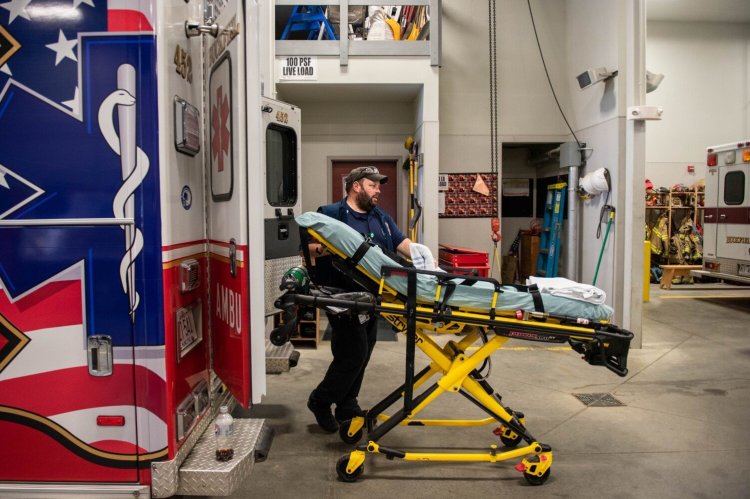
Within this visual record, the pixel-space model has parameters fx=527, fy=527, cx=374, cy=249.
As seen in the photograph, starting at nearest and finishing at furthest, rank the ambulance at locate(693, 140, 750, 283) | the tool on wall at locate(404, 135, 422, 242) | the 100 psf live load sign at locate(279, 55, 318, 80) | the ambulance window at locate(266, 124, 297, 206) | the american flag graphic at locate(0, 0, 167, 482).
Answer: the american flag graphic at locate(0, 0, 167, 482) < the ambulance window at locate(266, 124, 297, 206) < the 100 psf live load sign at locate(279, 55, 318, 80) < the tool on wall at locate(404, 135, 422, 242) < the ambulance at locate(693, 140, 750, 283)

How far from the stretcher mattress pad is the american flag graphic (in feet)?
3.93

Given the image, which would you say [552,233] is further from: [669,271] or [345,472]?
[345,472]

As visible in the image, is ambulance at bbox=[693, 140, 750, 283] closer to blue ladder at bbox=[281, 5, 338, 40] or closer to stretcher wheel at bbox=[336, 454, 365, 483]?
blue ladder at bbox=[281, 5, 338, 40]

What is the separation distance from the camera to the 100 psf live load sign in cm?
734

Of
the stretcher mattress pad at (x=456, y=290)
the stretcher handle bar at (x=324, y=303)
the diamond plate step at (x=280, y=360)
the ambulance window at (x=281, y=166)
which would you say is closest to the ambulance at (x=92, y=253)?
the stretcher handle bar at (x=324, y=303)

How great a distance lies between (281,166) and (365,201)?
6.09ft

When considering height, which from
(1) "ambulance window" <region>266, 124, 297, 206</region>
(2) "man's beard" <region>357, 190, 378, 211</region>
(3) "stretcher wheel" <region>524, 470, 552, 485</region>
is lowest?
(3) "stretcher wheel" <region>524, 470, 552, 485</region>

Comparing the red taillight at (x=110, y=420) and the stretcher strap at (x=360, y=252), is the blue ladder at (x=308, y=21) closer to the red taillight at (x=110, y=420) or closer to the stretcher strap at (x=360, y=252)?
the stretcher strap at (x=360, y=252)

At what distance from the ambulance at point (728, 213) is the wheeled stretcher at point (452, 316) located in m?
7.93

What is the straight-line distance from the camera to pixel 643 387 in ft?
16.9

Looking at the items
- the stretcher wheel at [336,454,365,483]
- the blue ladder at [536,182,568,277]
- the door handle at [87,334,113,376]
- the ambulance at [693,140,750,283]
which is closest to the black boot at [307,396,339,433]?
the stretcher wheel at [336,454,365,483]

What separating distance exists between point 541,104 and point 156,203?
7.83m

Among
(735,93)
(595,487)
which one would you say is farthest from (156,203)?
(735,93)

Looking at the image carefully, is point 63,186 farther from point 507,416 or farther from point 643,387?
Answer: point 643,387
